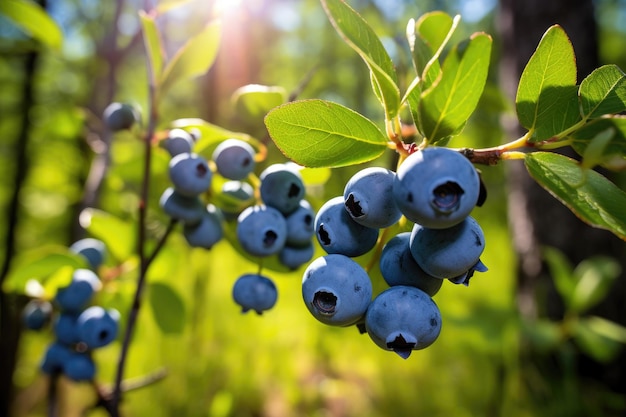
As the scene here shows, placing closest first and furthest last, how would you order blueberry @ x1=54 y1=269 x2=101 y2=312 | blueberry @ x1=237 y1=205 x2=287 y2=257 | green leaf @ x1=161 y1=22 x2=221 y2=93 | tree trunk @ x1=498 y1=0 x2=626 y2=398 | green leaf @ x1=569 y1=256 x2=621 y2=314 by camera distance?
blueberry @ x1=237 y1=205 x2=287 y2=257 → green leaf @ x1=161 y1=22 x2=221 y2=93 → blueberry @ x1=54 y1=269 x2=101 y2=312 → green leaf @ x1=569 y1=256 x2=621 y2=314 → tree trunk @ x1=498 y1=0 x2=626 y2=398

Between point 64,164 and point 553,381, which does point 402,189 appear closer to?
point 553,381

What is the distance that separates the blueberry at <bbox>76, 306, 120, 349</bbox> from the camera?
0.81 meters

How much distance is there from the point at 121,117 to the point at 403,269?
1.77ft

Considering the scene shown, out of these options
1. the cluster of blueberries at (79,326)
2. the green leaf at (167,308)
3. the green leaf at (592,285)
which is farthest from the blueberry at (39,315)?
the green leaf at (592,285)

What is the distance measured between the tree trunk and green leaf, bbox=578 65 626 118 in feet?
6.78

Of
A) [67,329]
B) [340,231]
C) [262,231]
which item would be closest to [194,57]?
[262,231]

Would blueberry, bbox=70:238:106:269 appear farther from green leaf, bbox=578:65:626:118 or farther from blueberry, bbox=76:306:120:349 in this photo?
green leaf, bbox=578:65:626:118

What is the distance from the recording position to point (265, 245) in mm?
604

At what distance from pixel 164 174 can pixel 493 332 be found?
4.53 ft

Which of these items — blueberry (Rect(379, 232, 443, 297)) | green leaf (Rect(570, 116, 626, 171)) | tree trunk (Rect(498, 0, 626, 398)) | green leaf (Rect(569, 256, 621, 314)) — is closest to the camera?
green leaf (Rect(570, 116, 626, 171))

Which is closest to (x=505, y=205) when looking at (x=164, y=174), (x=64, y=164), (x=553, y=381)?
(x=553, y=381)

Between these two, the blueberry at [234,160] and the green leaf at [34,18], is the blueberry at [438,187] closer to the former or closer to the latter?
the blueberry at [234,160]

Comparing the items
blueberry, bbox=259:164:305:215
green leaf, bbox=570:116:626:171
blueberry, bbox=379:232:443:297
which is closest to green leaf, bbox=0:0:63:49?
blueberry, bbox=259:164:305:215

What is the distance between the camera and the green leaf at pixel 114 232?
0.90 meters
